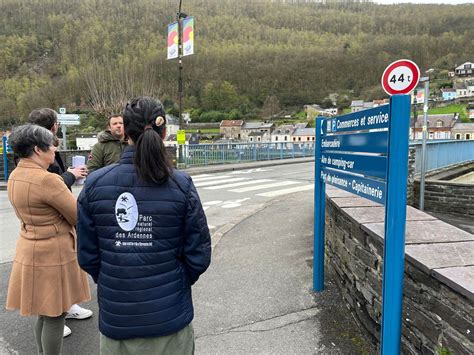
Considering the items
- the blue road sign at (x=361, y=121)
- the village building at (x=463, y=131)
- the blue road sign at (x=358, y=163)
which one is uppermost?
the village building at (x=463, y=131)

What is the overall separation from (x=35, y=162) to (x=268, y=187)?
1021 centimetres

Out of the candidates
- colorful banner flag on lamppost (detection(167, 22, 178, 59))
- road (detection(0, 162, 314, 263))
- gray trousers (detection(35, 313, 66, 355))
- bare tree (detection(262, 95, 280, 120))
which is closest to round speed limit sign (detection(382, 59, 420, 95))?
road (detection(0, 162, 314, 263))

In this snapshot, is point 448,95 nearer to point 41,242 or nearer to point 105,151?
point 105,151

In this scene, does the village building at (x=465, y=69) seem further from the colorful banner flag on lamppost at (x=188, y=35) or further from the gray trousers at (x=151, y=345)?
the gray trousers at (x=151, y=345)

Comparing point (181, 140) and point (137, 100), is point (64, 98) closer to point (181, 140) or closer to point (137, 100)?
point (181, 140)

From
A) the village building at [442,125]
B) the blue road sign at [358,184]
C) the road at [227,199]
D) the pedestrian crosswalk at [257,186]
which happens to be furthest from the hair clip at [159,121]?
the village building at [442,125]

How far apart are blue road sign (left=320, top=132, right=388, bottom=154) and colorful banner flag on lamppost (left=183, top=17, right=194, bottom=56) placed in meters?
15.1

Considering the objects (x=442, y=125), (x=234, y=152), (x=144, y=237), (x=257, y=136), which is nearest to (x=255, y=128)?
(x=257, y=136)

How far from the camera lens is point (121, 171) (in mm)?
1806

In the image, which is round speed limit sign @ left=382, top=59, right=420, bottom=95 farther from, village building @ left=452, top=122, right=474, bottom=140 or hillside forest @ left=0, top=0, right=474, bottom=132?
village building @ left=452, top=122, right=474, bottom=140

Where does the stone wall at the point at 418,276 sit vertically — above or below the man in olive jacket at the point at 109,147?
below

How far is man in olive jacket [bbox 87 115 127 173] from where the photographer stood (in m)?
4.20

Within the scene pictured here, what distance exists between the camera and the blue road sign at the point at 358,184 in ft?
7.93

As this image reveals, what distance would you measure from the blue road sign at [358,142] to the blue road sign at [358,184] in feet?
0.68
